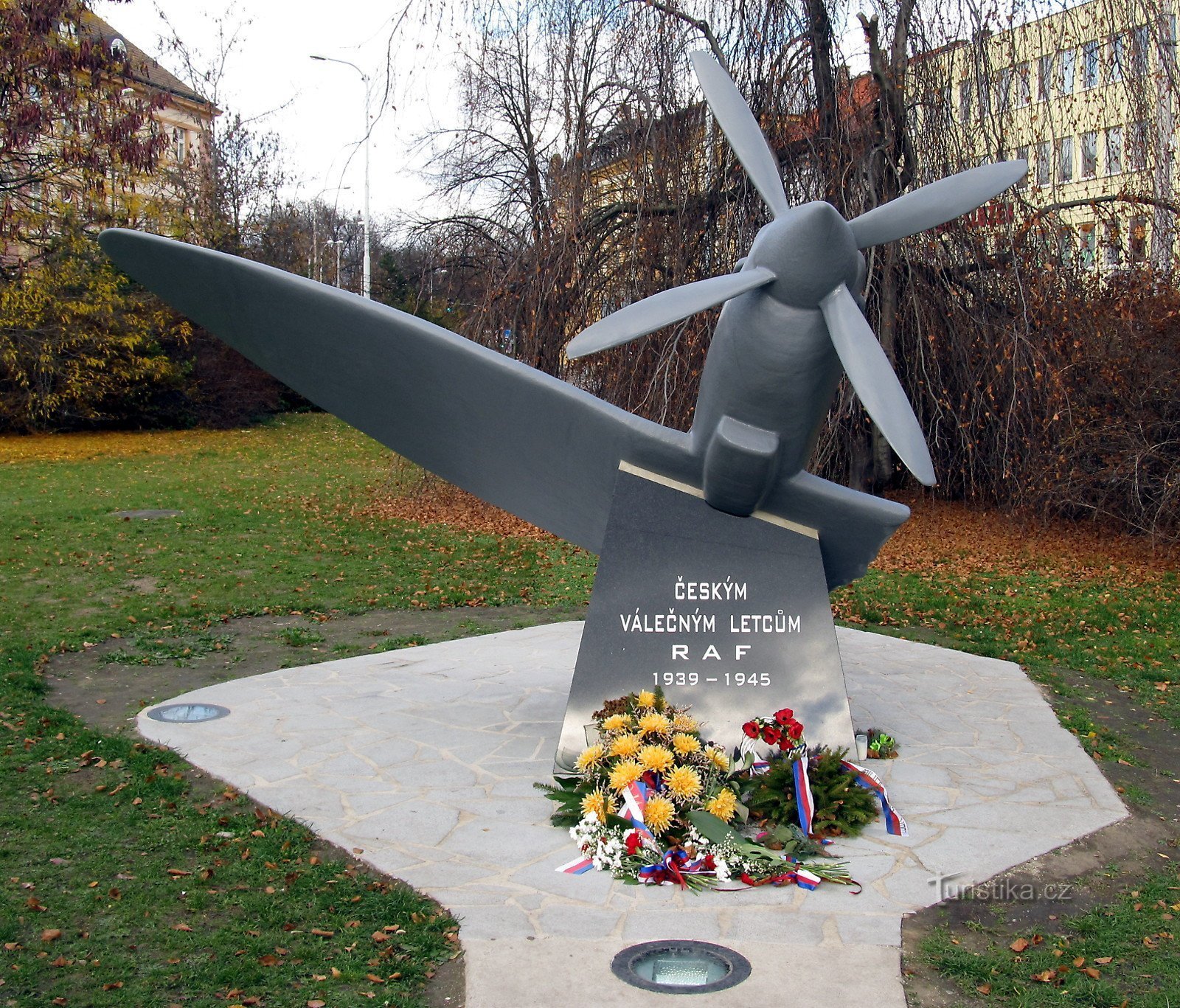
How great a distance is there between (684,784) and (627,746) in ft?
1.08

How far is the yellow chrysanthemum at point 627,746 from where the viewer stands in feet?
15.4

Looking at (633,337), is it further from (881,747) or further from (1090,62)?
(1090,62)

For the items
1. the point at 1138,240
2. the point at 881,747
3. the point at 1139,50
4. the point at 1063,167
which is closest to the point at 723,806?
the point at 881,747

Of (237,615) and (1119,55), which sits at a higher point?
(1119,55)

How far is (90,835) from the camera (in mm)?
4590

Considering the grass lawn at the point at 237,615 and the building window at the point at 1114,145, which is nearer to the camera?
the grass lawn at the point at 237,615

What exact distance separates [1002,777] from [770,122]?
7372 millimetres

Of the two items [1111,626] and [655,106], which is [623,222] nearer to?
[655,106]

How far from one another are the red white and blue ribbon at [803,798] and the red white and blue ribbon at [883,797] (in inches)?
11.1

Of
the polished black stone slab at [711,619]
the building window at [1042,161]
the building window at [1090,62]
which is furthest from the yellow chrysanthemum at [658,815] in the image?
the building window at [1042,161]

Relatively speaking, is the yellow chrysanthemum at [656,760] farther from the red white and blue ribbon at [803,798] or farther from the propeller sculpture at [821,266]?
the propeller sculpture at [821,266]

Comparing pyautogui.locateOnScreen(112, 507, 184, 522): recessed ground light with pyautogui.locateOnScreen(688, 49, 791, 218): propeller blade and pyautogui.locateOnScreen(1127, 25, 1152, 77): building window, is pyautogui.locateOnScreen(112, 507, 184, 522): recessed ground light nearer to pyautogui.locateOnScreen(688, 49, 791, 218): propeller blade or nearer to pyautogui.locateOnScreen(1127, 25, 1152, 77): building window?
pyautogui.locateOnScreen(688, 49, 791, 218): propeller blade

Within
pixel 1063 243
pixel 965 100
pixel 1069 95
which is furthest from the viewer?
pixel 1063 243

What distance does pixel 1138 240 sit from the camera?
11648mm
